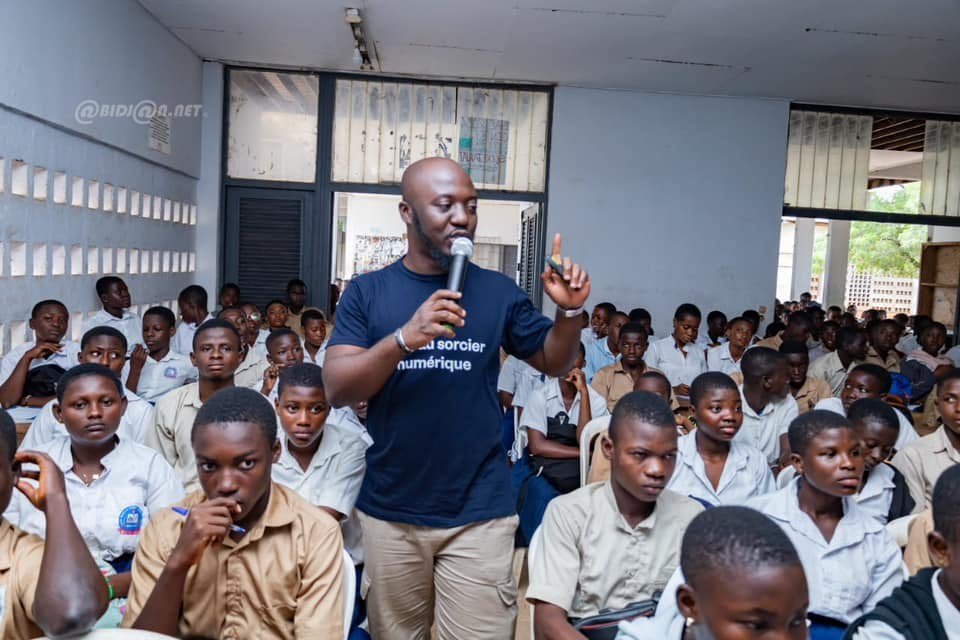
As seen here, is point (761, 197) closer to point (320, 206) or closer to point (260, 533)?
point (320, 206)

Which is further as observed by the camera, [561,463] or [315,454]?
[561,463]

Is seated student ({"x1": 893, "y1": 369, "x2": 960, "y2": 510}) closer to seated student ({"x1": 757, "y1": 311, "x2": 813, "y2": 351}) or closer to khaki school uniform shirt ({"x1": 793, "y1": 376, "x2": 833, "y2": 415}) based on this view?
khaki school uniform shirt ({"x1": 793, "y1": 376, "x2": 833, "y2": 415})

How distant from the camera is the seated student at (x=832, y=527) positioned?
6.95ft

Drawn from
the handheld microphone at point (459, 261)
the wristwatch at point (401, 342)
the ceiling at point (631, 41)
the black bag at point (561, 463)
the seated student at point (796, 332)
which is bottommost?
the black bag at point (561, 463)

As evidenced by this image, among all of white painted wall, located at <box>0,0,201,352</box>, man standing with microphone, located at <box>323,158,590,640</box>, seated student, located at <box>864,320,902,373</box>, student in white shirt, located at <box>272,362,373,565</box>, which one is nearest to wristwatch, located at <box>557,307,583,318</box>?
man standing with microphone, located at <box>323,158,590,640</box>

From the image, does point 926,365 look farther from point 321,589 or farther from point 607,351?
point 321,589

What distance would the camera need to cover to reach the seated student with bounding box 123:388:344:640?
1667 millimetres

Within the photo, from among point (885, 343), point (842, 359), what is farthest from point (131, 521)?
point (885, 343)

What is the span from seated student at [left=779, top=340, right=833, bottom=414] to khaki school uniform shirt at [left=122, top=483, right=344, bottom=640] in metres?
3.26

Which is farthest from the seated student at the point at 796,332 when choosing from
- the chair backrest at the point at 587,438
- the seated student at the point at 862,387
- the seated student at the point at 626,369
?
the chair backrest at the point at 587,438

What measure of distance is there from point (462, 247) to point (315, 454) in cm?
114

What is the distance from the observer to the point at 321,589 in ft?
5.63

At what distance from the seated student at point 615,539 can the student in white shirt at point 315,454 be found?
2.28 ft

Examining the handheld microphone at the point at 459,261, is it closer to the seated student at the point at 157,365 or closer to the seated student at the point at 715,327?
the seated student at the point at 157,365
